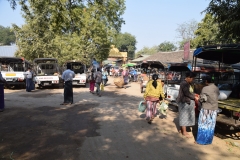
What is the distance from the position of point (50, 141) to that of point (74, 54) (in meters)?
25.0

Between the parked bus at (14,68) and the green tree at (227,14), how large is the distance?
1269cm

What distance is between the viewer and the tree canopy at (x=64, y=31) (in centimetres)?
789

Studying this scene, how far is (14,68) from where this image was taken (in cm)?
1542

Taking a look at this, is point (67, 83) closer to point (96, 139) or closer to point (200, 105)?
point (96, 139)

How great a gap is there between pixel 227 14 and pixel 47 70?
1355 cm

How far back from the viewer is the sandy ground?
13.6 ft

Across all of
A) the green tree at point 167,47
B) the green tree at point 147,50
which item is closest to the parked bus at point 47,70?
the green tree at point 167,47

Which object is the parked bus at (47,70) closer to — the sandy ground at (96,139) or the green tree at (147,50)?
the sandy ground at (96,139)

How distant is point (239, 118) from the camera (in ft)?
16.3

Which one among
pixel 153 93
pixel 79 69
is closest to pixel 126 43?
pixel 79 69

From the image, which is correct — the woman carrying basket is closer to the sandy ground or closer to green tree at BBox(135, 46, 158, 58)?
the sandy ground

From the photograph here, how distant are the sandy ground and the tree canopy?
12.3ft

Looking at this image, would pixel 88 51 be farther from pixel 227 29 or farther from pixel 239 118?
pixel 239 118

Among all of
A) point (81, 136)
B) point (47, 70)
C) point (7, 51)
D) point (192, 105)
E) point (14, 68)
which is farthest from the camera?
point (7, 51)
